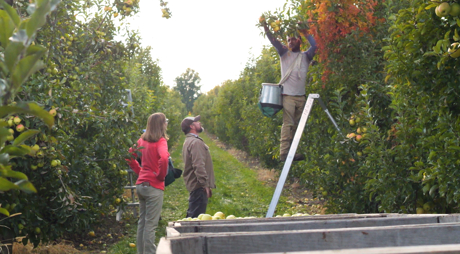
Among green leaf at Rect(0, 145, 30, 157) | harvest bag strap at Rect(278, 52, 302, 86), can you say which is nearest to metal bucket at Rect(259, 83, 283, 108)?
harvest bag strap at Rect(278, 52, 302, 86)

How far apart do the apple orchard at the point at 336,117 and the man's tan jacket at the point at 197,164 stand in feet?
2.71

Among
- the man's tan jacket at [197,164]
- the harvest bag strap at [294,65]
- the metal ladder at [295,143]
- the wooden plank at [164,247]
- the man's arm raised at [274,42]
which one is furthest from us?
the man's tan jacket at [197,164]

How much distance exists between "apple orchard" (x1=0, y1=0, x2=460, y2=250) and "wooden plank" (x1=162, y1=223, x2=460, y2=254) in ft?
6.84

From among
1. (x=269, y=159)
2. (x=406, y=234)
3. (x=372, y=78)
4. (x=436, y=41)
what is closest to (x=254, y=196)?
(x=269, y=159)

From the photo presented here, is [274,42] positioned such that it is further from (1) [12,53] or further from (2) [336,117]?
(1) [12,53]

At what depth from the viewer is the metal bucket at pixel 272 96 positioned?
6.17 m

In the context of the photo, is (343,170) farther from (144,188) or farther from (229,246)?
(229,246)

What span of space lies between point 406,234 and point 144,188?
468cm

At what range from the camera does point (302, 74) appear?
6.16m

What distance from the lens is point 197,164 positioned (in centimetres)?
637

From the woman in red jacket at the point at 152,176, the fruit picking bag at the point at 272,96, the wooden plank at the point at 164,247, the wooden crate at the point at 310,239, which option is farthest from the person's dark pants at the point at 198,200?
the wooden plank at the point at 164,247

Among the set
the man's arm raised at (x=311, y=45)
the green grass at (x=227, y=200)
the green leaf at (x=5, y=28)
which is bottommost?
the green grass at (x=227, y=200)

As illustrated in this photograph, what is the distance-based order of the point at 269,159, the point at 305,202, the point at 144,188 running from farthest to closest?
the point at 269,159 < the point at 305,202 < the point at 144,188

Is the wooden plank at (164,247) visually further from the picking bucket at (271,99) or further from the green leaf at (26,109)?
the picking bucket at (271,99)
